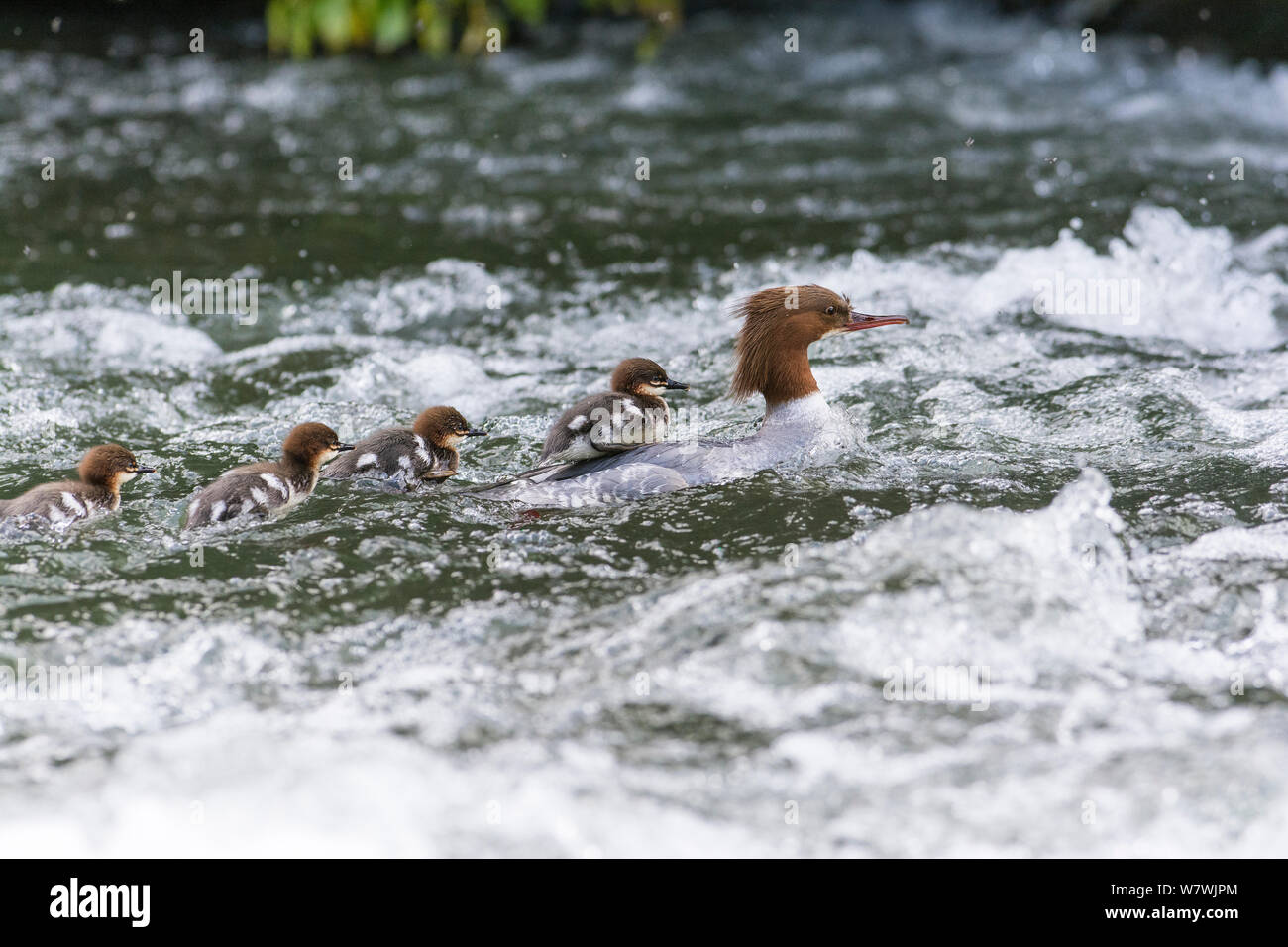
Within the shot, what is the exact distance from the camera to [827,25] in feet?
44.3

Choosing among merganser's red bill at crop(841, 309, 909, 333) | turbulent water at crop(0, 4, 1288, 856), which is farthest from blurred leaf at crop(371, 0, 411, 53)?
merganser's red bill at crop(841, 309, 909, 333)

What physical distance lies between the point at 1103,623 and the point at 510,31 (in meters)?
10.7

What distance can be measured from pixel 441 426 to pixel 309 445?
20.2 inches

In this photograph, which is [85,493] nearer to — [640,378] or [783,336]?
[640,378]

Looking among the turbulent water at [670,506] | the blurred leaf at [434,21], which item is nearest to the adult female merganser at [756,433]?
the turbulent water at [670,506]

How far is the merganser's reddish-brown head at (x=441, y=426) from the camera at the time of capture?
519cm

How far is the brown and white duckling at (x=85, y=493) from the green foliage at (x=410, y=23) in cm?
647

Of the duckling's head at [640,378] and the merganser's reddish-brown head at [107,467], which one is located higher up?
the duckling's head at [640,378]

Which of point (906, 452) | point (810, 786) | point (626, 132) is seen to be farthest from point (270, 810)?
point (626, 132)

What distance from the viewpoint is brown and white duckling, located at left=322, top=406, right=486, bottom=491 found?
4.95m

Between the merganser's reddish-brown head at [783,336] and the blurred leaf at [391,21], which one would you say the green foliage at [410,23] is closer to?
the blurred leaf at [391,21]

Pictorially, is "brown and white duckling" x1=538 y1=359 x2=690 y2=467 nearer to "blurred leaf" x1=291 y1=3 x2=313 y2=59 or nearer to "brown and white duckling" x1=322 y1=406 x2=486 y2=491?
"brown and white duckling" x1=322 y1=406 x2=486 y2=491

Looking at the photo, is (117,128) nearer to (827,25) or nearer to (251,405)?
(251,405)

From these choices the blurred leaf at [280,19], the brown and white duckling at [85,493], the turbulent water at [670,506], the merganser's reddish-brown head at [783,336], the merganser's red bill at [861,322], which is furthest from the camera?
the blurred leaf at [280,19]
